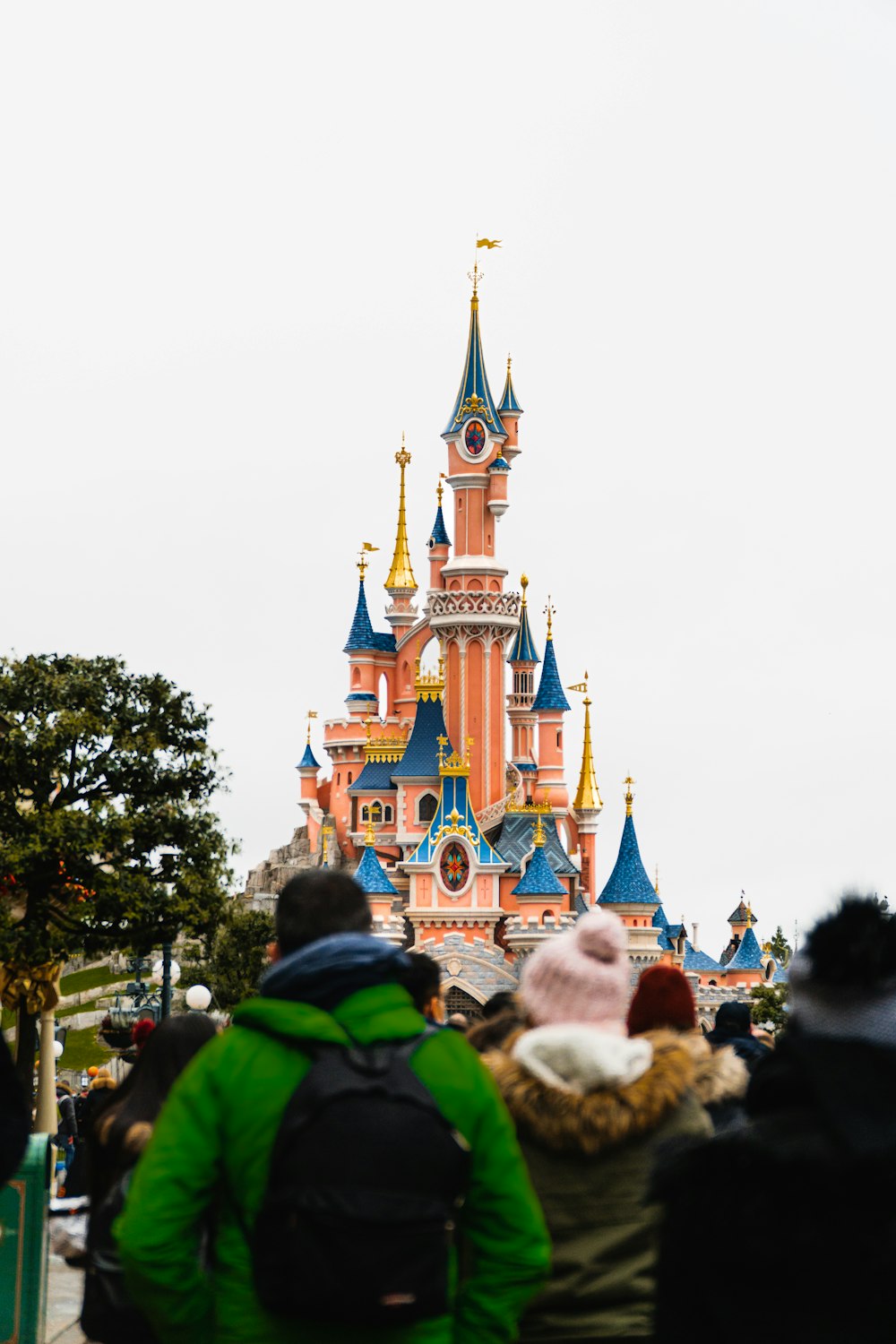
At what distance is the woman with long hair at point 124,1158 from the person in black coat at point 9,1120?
1.23 meters

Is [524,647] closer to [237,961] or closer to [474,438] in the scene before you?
[474,438]

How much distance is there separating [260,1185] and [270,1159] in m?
0.06

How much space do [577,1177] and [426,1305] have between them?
0.97 metres

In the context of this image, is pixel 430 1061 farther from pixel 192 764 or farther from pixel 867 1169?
pixel 192 764

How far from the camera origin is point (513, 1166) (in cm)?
403

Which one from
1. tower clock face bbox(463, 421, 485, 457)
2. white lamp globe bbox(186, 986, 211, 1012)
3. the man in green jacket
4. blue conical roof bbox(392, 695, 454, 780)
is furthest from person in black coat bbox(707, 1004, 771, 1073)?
tower clock face bbox(463, 421, 485, 457)

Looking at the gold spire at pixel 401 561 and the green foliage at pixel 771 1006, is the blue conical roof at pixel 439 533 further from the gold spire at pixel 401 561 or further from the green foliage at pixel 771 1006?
the green foliage at pixel 771 1006

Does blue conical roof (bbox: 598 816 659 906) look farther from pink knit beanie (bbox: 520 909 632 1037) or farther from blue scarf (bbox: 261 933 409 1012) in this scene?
blue scarf (bbox: 261 933 409 1012)

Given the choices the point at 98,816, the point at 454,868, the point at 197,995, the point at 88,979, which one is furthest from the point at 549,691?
the point at 197,995

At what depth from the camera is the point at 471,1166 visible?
4.00 meters

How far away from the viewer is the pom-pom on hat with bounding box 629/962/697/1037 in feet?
19.0

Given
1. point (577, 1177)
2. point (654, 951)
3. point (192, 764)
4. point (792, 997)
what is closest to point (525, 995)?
point (577, 1177)

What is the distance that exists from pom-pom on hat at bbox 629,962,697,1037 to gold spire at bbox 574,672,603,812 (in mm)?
69247

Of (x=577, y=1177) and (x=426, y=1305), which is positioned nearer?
(x=426, y=1305)
